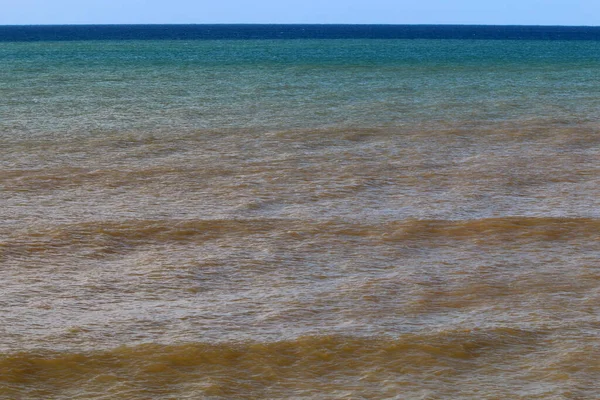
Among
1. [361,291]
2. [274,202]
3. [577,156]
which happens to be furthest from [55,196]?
[577,156]

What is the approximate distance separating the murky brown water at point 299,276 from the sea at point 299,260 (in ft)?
0.05

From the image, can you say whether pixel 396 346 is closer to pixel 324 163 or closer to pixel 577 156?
pixel 324 163

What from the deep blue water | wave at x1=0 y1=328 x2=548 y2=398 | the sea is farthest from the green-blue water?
the deep blue water

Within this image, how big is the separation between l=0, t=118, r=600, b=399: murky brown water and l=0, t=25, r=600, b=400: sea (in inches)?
0.6

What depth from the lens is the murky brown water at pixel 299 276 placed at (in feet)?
11.3

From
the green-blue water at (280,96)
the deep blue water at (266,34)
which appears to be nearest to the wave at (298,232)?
the green-blue water at (280,96)

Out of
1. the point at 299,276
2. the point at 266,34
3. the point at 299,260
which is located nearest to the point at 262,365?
the point at 299,276

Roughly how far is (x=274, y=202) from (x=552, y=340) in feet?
9.36

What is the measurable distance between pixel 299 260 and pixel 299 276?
11.9 inches

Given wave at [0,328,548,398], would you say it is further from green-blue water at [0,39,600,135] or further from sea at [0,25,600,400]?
green-blue water at [0,39,600,135]

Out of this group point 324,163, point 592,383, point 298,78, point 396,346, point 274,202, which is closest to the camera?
point 592,383

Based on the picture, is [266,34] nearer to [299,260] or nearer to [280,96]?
[280,96]

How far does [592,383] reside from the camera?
3.33 metres

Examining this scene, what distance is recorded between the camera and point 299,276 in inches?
181
